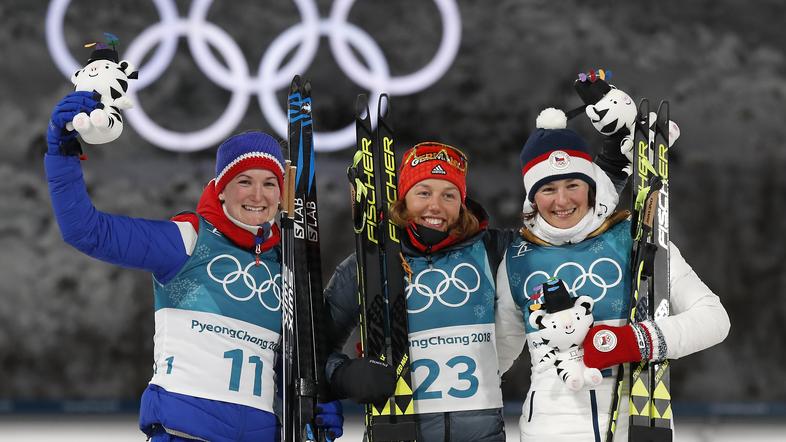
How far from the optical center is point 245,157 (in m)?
3.09

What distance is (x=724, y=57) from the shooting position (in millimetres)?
6527

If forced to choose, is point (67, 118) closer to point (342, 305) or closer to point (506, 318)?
point (342, 305)

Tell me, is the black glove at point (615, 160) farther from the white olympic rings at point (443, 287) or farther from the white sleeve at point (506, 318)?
the white olympic rings at point (443, 287)

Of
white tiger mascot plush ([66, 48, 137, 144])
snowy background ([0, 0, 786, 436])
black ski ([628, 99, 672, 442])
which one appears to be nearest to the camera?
white tiger mascot plush ([66, 48, 137, 144])

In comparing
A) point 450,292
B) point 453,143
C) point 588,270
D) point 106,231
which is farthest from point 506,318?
point 453,143

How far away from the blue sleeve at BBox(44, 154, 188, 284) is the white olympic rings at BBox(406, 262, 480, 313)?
73 cm

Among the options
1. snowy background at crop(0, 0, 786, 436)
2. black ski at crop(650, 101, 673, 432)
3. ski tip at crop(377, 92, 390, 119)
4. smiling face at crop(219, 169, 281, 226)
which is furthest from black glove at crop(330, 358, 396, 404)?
snowy background at crop(0, 0, 786, 436)

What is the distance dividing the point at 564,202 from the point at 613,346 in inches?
18.9

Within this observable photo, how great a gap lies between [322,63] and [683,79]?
2415mm

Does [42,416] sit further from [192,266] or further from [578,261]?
[578,261]

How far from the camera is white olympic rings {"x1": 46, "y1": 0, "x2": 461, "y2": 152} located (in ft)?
20.8

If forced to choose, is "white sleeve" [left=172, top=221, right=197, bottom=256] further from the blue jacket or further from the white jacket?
the white jacket

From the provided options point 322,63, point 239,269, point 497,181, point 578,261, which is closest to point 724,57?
point 497,181

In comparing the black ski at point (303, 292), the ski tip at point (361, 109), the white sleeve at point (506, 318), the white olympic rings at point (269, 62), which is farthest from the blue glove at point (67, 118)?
the white olympic rings at point (269, 62)
